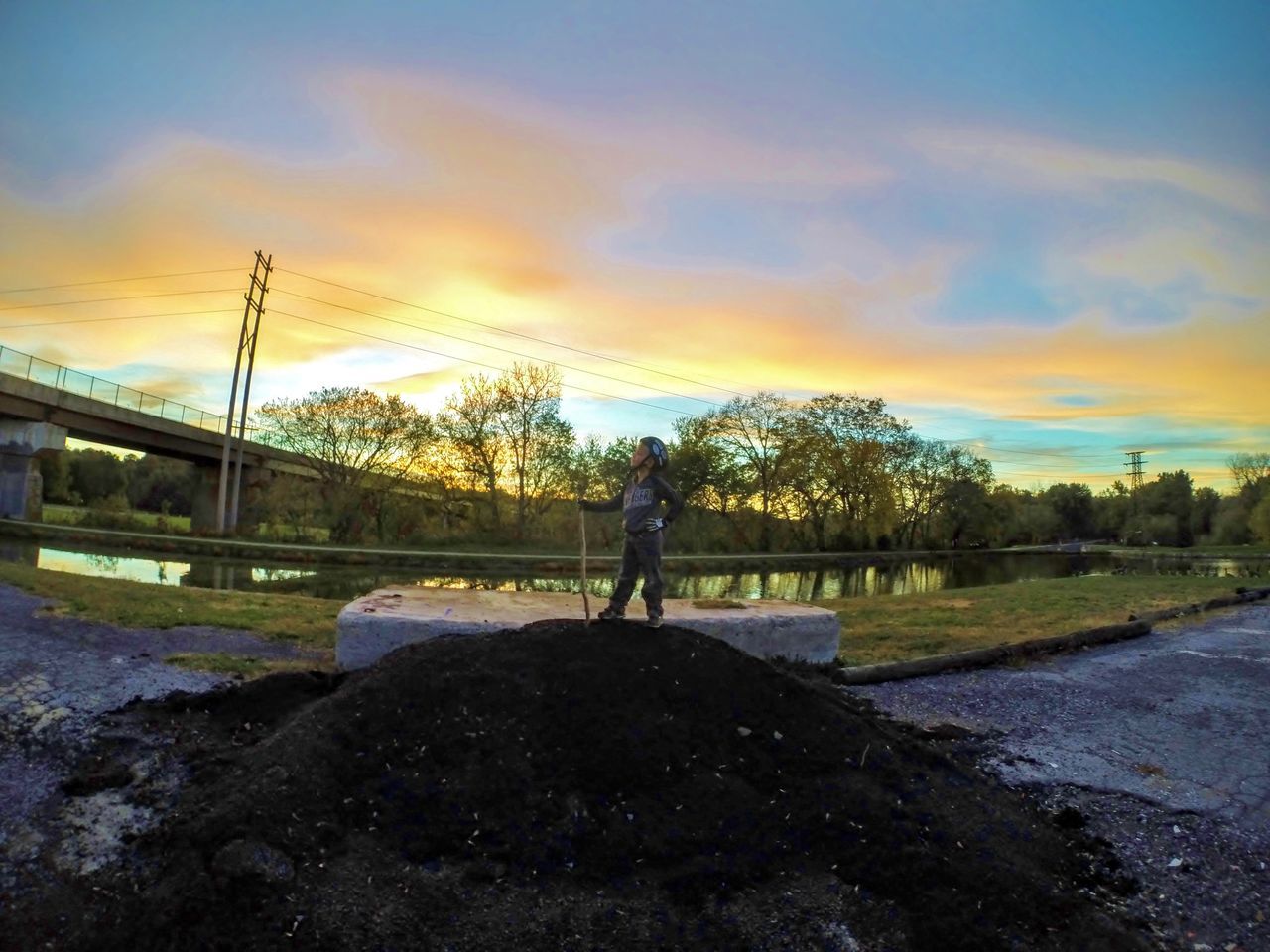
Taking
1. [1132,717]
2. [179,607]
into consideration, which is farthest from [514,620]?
[1132,717]

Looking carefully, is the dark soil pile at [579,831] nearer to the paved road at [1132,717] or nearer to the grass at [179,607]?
the paved road at [1132,717]

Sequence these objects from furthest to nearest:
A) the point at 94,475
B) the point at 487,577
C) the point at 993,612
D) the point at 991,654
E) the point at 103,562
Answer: the point at 94,475
the point at 487,577
the point at 103,562
the point at 993,612
the point at 991,654

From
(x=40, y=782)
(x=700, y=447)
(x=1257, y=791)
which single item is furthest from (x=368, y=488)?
(x=1257, y=791)

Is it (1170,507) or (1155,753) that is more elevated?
(1170,507)

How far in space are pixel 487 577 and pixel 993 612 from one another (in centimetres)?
1719

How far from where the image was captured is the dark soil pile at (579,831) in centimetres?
339

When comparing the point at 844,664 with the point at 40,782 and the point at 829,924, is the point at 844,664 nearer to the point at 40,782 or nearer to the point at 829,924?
the point at 829,924

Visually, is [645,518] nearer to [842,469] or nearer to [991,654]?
[991,654]

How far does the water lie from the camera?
20.3m

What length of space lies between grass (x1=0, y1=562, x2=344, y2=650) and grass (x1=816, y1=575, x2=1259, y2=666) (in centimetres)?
716

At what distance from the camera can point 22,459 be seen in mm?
32562

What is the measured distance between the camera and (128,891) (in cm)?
358

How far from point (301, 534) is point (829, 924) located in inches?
1425

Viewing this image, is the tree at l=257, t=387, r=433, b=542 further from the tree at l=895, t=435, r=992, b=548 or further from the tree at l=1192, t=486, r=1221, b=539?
the tree at l=1192, t=486, r=1221, b=539
